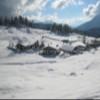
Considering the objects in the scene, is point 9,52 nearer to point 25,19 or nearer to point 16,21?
point 16,21

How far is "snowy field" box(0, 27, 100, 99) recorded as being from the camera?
19.8 metres

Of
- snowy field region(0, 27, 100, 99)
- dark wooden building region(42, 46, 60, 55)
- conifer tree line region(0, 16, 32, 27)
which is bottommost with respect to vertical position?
snowy field region(0, 27, 100, 99)

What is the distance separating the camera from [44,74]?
1416 inches

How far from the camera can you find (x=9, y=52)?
81.3 metres

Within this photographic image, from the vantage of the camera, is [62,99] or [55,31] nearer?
[62,99]

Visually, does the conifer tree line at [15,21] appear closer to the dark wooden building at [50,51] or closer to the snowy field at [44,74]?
the snowy field at [44,74]

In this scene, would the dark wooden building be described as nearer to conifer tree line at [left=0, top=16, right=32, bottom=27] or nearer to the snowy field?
the snowy field

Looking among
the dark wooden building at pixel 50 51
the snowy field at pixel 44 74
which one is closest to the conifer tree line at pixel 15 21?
the snowy field at pixel 44 74

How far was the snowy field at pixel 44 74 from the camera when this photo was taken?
19.8 metres

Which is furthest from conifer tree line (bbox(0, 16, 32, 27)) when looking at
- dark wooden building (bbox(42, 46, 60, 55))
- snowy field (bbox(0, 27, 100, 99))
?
dark wooden building (bbox(42, 46, 60, 55))

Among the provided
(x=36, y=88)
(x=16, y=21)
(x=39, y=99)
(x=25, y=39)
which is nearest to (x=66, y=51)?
(x=25, y=39)

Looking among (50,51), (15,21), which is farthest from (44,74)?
(15,21)

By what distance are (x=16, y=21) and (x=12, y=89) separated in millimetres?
138556

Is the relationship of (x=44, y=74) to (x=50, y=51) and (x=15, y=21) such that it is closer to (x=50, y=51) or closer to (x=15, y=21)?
(x=50, y=51)
